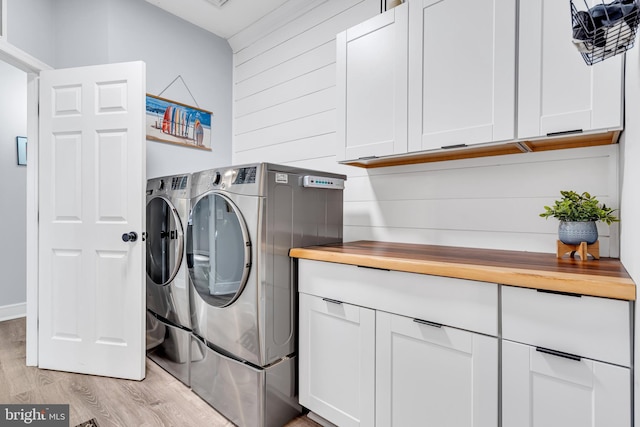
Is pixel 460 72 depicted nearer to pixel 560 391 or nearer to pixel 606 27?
pixel 606 27

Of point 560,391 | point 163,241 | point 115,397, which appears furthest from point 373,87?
point 115,397

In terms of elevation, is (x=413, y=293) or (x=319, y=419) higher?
(x=413, y=293)

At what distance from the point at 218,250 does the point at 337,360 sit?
0.88 meters

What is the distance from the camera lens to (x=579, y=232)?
4.39 ft

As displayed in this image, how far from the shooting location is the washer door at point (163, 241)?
2202 mm

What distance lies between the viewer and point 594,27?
2.76ft

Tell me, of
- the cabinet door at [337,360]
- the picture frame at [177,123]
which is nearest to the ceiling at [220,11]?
the picture frame at [177,123]

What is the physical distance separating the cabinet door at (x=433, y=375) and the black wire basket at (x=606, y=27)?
0.94 metres

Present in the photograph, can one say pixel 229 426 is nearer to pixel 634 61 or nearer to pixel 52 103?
pixel 634 61

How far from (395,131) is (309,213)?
655 mm

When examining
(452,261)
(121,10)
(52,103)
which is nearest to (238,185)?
(452,261)

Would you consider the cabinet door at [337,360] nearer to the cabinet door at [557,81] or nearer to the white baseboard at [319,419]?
the white baseboard at [319,419]

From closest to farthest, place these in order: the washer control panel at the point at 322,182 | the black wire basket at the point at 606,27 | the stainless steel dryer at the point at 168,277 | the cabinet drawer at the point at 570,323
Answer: the black wire basket at the point at 606,27
the cabinet drawer at the point at 570,323
the washer control panel at the point at 322,182
the stainless steel dryer at the point at 168,277

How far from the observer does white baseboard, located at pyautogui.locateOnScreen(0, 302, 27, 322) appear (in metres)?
3.27
